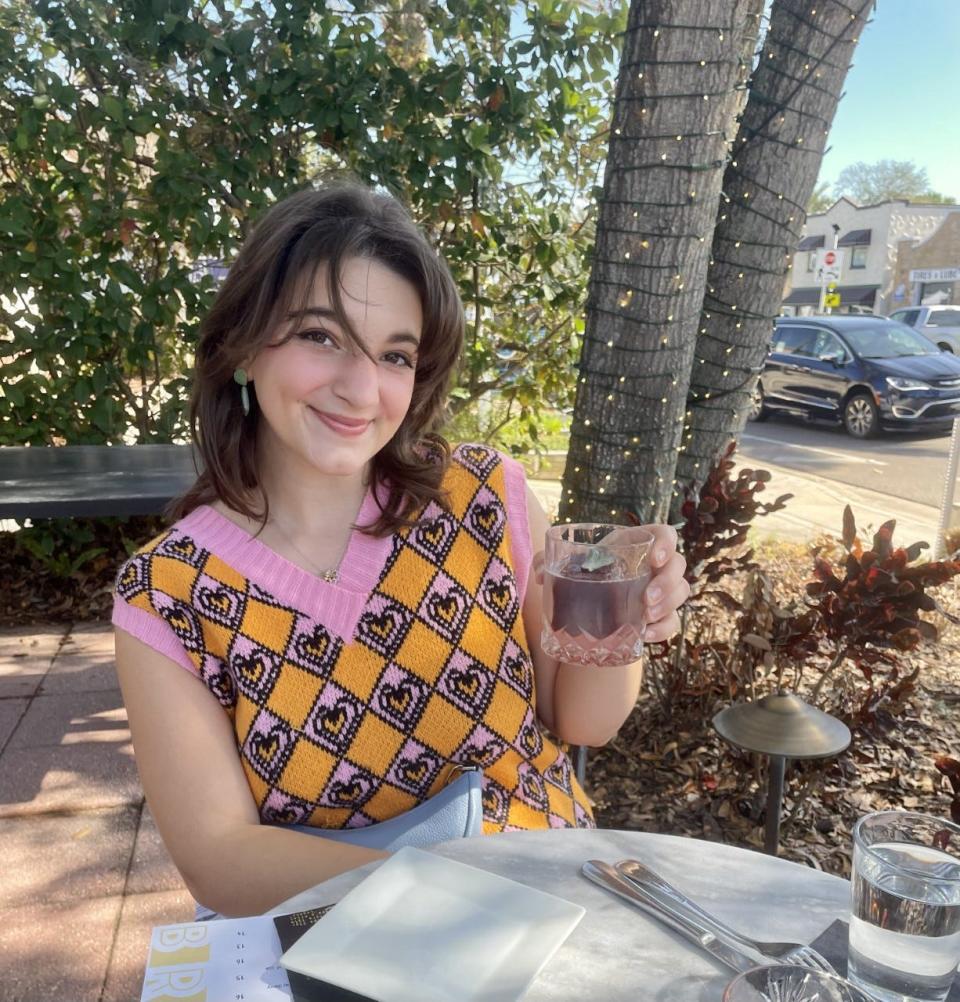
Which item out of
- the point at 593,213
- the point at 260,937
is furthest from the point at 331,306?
the point at 593,213

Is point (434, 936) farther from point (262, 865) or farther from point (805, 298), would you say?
point (805, 298)

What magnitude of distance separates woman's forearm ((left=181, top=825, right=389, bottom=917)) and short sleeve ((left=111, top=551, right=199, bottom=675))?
0.86 feet

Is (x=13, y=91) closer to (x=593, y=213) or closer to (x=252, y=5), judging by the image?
(x=252, y=5)

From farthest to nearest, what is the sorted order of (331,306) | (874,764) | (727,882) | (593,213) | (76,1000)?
(593,213), (874,764), (76,1000), (331,306), (727,882)

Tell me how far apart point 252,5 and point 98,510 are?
219 centimetres

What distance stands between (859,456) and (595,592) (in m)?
10.2

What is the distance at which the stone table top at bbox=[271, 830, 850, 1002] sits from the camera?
84 centimetres

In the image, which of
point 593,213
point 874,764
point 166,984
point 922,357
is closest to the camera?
point 166,984

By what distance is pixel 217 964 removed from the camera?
83 cm

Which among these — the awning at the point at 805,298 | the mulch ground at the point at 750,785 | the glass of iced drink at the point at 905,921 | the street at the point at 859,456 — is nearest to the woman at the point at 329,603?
the glass of iced drink at the point at 905,921

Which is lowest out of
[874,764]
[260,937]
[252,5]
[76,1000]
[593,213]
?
[76,1000]

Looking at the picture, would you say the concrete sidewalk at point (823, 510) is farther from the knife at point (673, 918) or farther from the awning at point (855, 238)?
the awning at point (855, 238)

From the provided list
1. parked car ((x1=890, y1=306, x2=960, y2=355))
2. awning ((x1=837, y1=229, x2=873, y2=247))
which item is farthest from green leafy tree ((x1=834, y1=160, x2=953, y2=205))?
parked car ((x1=890, y1=306, x2=960, y2=355))

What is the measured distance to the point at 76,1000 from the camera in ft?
6.52
